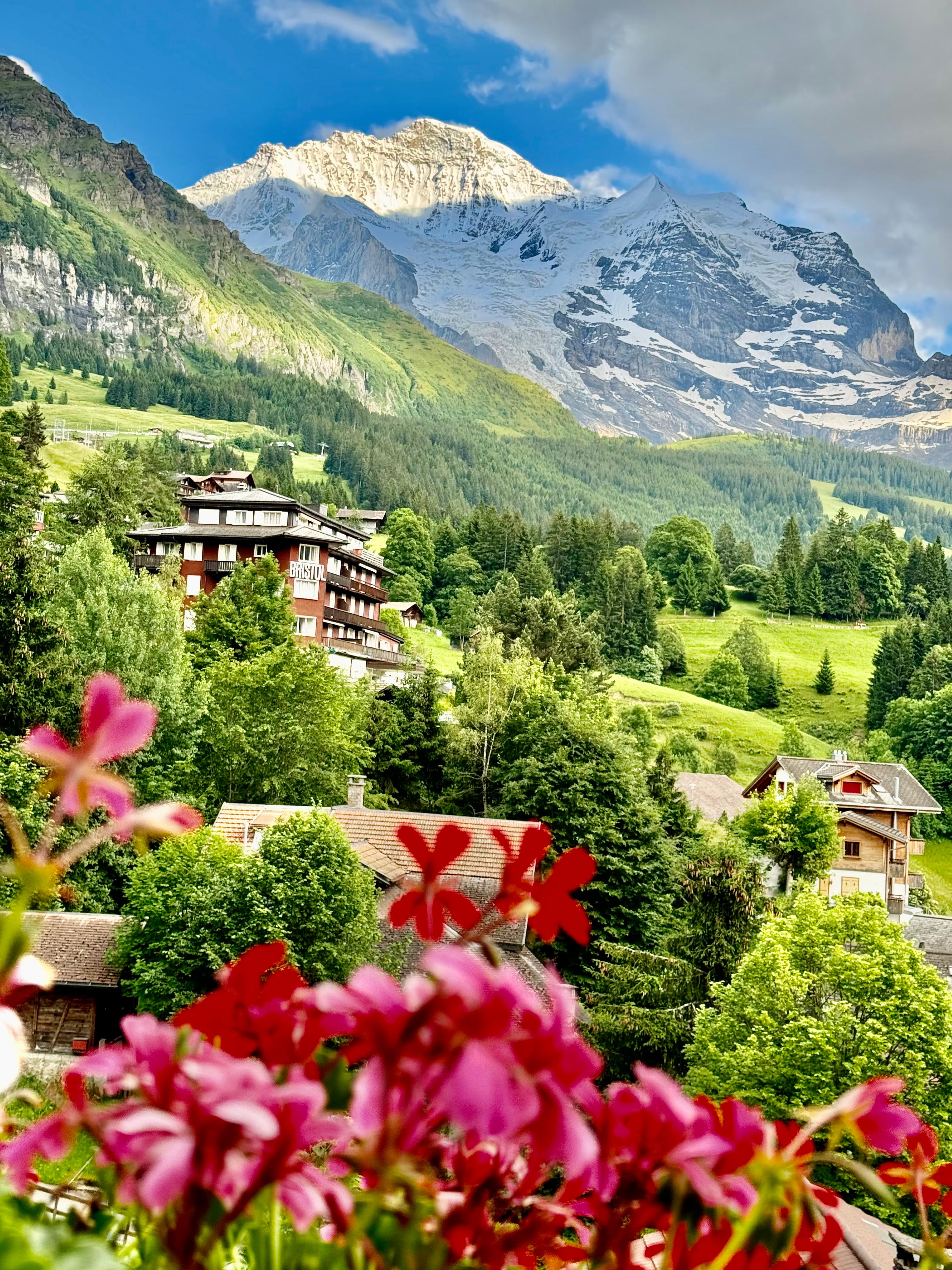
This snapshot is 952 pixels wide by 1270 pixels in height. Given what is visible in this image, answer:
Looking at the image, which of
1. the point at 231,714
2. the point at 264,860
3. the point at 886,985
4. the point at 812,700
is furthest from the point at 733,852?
the point at 812,700

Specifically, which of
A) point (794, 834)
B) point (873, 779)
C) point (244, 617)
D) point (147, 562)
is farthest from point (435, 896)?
point (147, 562)

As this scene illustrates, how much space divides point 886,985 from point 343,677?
31.7 meters

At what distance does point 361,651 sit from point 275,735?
23153 millimetres

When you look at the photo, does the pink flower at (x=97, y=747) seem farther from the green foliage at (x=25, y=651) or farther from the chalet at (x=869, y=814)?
the chalet at (x=869, y=814)

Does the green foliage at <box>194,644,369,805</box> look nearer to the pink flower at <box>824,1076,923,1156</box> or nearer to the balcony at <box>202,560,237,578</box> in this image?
the balcony at <box>202,560,237,578</box>

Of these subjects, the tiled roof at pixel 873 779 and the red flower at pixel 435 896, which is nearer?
the red flower at pixel 435 896

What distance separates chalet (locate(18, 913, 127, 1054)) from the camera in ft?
90.4

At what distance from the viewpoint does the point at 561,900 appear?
1228 mm

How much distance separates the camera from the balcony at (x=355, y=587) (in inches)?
2422

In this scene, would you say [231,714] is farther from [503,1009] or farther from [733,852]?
[503,1009]

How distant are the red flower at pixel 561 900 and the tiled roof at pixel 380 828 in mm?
28672

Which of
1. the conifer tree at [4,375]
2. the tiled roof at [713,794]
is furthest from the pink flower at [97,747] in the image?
the conifer tree at [4,375]

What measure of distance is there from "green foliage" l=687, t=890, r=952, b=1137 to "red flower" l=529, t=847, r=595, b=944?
77.3ft

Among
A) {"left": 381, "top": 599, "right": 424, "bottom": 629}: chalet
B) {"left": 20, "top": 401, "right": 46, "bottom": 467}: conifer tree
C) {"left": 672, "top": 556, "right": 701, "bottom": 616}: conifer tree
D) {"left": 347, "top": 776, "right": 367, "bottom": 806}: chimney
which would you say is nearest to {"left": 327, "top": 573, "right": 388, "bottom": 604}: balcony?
{"left": 381, "top": 599, "right": 424, "bottom": 629}: chalet
